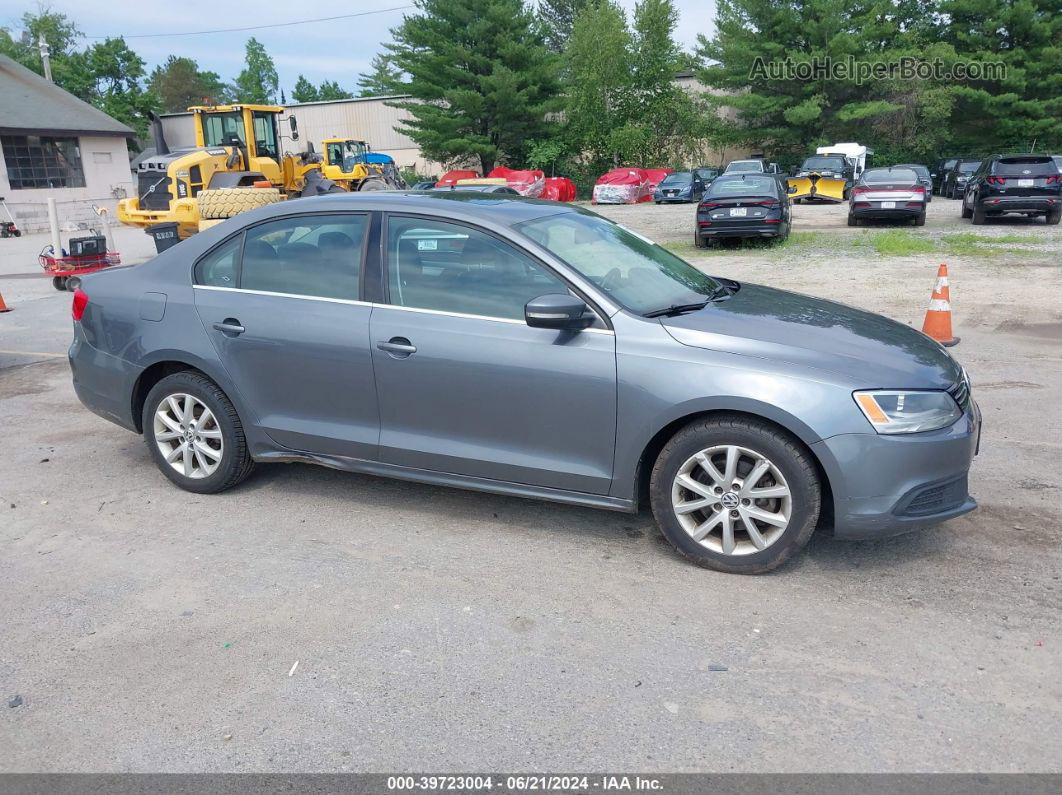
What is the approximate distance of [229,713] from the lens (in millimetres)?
3121

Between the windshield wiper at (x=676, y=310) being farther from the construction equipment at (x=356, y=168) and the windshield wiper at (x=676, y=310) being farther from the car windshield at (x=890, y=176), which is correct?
the construction equipment at (x=356, y=168)

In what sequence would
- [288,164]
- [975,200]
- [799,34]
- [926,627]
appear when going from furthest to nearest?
1. [799,34]
2. [288,164]
3. [975,200]
4. [926,627]

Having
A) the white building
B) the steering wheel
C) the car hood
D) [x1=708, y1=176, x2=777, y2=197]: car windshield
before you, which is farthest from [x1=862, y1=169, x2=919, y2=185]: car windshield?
the white building

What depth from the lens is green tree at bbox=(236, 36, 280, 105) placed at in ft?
408

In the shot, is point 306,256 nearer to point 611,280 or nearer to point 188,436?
point 188,436

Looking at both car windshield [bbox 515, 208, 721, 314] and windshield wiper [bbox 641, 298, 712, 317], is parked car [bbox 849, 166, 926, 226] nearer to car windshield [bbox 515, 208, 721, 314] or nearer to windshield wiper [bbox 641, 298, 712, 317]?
car windshield [bbox 515, 208, 721, 314]

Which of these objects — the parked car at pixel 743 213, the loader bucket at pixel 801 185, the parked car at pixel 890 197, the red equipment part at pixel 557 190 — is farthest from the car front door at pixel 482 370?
the red equipment part at pixel 557 190

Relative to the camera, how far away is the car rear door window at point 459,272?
4312mm

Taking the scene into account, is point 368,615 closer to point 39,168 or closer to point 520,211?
point 520,211

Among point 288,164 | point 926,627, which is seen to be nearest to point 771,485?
point 926,627

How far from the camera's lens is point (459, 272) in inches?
175

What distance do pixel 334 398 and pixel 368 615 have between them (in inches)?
52.5

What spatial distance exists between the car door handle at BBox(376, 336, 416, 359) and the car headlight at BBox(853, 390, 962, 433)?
6.92 ft

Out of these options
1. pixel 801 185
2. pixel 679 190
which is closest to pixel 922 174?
pixel 801 185
